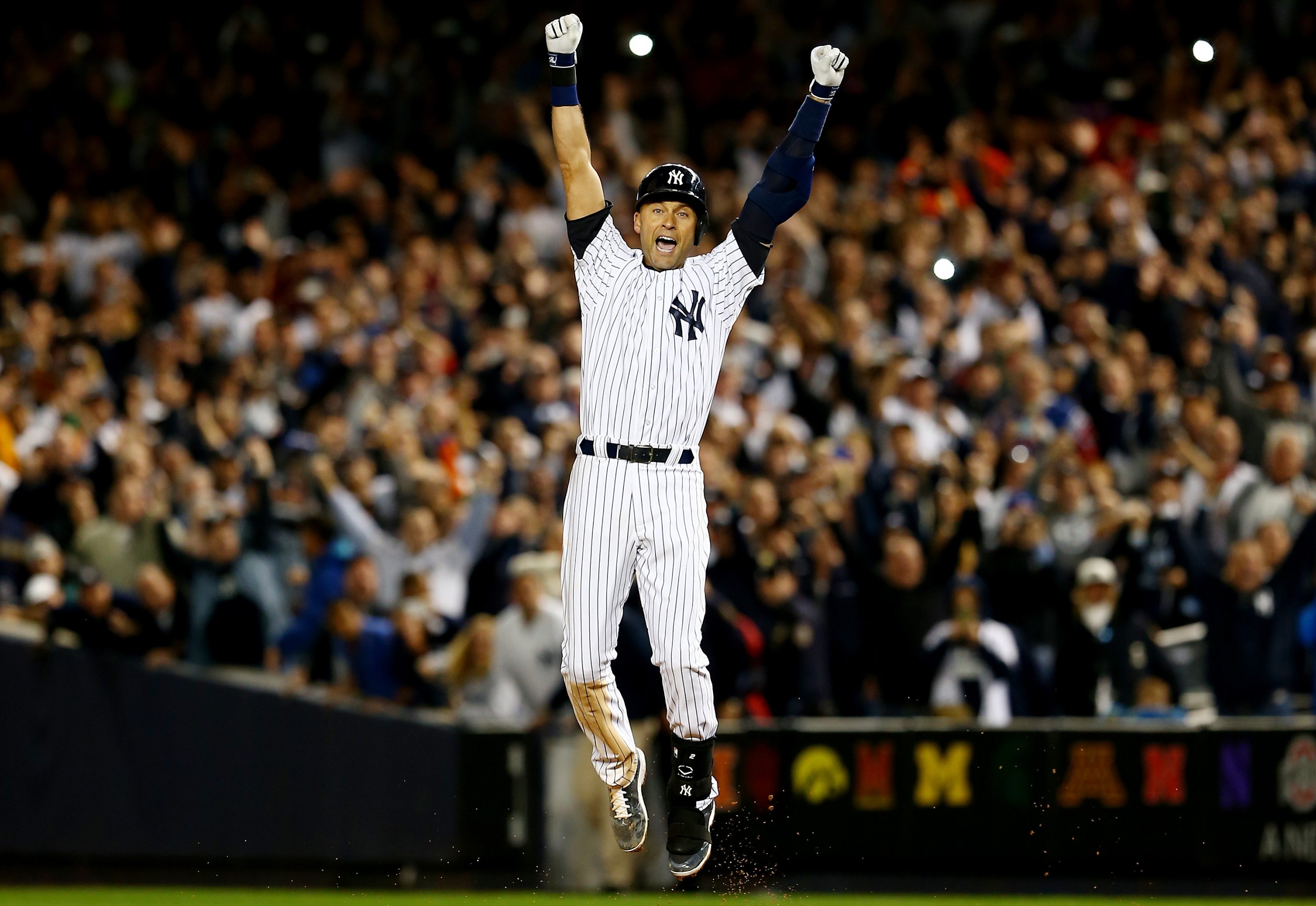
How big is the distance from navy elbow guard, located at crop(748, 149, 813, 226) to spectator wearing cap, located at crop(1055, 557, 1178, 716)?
17.3ft

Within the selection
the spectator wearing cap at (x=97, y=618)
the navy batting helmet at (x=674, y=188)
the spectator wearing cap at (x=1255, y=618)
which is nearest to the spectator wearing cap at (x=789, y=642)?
the spectator wearing cap at (x=1255, y=618)

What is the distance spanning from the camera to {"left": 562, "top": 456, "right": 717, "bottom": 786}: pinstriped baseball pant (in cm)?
741

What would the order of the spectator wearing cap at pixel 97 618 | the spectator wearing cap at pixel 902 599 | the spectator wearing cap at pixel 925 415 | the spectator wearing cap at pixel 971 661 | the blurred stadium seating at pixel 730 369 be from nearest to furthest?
the spectator wearing cap at pixel 971 661 → the spectator wearing cap at pixel 902 599 → the blurred stadium seating at pixel 730 369 → the spectator wearing cap at pixel 97 618 → the spectator wearing cap at pixel 925 415

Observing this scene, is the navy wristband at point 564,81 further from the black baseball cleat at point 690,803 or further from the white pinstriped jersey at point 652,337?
the black baseball cleat at point 690,803

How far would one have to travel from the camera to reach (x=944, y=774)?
1218 cm

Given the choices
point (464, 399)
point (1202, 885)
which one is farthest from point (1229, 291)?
point (464, 399)

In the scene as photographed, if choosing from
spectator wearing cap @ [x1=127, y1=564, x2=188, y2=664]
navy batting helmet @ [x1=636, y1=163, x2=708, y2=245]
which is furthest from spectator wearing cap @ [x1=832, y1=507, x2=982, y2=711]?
navy batting helmet @ [x1=636, y1=163, x2=708, y2=245]

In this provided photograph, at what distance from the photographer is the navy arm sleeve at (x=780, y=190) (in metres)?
7.46

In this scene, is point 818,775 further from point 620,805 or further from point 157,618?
point 620,805

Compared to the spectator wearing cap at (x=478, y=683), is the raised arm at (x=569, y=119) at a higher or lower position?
higher

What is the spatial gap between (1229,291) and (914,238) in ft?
7.89

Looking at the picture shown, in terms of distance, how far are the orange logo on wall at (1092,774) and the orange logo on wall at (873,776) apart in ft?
3.36

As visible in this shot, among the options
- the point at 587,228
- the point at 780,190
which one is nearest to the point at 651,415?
the point at 587,228

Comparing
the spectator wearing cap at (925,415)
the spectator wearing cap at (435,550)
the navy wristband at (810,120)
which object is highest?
the navy wristband at (810,120)
